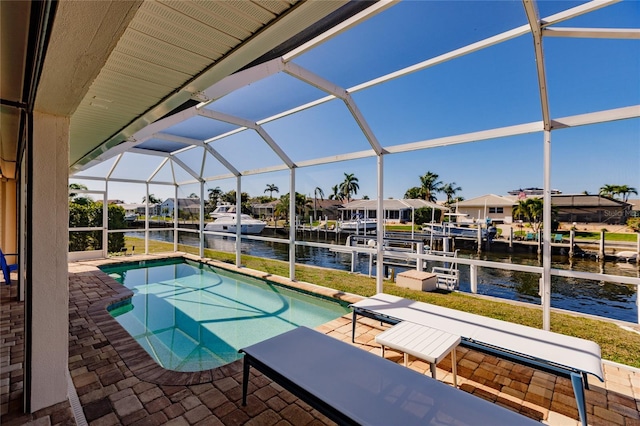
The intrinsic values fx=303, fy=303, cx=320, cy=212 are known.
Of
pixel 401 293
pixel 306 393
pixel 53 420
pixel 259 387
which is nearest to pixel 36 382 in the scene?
pixel 53 420

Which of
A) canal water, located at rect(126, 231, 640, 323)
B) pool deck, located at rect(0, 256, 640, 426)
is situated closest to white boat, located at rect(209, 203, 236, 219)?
canal water, located at rect(126, 231, 640, 323)

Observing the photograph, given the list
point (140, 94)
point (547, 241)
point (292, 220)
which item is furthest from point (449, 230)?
point (140, 94)

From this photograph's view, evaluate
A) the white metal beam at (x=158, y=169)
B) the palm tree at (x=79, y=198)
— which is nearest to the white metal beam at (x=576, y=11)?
the white metal beam at (x=158, y=169)

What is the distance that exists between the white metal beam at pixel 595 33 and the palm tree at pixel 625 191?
1817 mm

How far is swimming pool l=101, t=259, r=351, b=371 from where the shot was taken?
5.05m

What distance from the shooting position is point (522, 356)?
326cm

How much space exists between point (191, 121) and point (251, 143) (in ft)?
5.17

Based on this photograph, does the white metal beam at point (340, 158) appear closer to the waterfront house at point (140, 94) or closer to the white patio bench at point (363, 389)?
the waterfront house at point (140, 94)

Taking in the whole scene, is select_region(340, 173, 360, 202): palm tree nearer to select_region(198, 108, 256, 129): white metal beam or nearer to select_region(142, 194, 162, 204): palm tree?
select_region(198, 108, 256, 129): white metal beam

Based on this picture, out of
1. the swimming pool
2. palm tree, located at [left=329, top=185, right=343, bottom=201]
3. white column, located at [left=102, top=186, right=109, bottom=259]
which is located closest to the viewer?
the swimming pool

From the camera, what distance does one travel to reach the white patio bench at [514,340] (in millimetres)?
2908

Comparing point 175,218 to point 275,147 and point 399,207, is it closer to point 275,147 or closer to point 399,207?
point 275,147

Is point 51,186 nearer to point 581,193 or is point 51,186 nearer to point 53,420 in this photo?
point 53,420

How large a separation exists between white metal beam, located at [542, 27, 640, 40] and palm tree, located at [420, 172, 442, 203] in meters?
3.18
